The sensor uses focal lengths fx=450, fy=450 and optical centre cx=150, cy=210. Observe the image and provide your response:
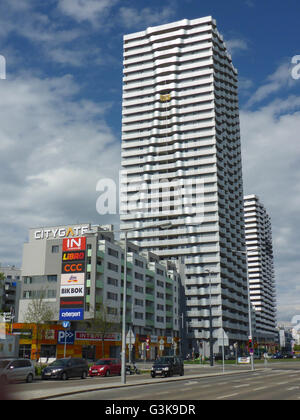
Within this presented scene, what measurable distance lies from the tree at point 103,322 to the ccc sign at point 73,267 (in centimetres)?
720

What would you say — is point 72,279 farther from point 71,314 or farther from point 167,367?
point 167,367

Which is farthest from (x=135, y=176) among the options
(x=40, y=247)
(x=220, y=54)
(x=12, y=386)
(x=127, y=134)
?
(x=12, y=386)

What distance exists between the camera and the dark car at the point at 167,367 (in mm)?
35706

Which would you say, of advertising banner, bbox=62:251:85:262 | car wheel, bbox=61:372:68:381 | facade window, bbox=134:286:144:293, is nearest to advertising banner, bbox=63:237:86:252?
advertising banner, bbox=62:251:85:262

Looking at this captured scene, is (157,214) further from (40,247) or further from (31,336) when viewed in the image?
(31,336)

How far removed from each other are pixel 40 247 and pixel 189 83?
7918 centimetres

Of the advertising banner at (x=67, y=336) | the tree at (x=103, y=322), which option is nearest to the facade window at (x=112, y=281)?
the tree at (x=103, y=322)

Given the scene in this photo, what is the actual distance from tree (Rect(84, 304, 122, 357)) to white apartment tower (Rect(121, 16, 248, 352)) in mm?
42217

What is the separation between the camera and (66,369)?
3369 centimetres

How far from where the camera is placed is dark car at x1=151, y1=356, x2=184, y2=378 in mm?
35706

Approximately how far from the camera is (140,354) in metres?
90.2

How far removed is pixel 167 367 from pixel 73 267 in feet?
143

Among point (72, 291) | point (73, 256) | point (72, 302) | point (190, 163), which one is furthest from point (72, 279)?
point (190, 163)

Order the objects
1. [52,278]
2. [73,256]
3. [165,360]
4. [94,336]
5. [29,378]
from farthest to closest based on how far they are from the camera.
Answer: [52,278] < [73,256] < [94,336] < [165,360] < [29,378]
